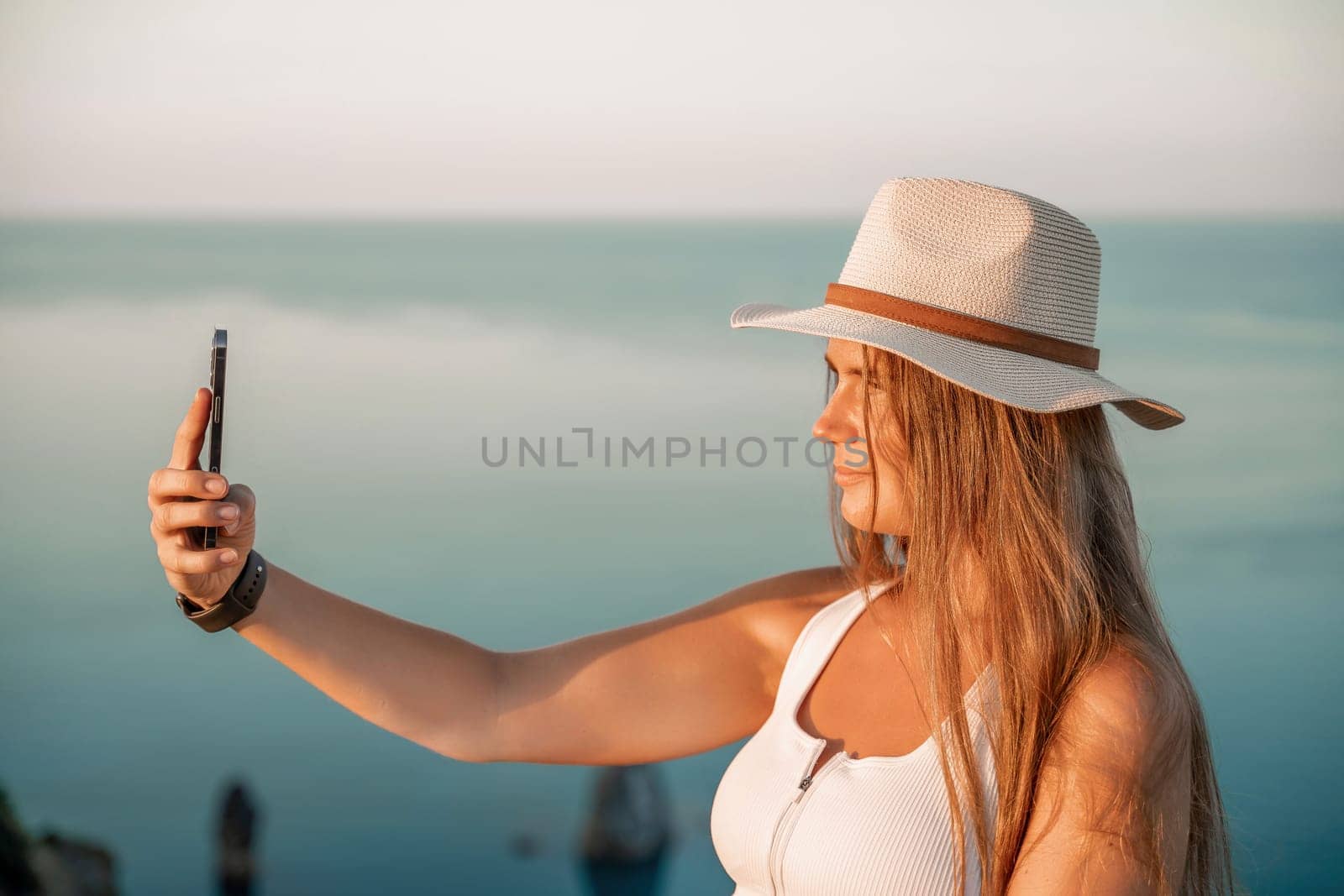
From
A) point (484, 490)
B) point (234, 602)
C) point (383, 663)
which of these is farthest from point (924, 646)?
point (484, 490)

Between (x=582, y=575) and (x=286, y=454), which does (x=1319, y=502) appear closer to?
(x=582, y=575)

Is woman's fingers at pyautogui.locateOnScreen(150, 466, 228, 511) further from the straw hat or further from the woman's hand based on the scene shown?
the straw hat

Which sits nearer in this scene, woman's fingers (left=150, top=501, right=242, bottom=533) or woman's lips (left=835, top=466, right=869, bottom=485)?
woman's fingers (left=150, top=501, right=242, bottom=533)

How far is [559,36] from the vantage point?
318cm

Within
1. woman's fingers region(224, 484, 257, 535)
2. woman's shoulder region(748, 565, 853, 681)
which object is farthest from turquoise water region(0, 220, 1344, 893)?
woman's fingers region(224, 484, 257, 535)

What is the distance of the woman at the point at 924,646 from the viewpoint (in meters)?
1.04

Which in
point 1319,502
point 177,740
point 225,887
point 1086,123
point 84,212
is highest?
point 1086,123

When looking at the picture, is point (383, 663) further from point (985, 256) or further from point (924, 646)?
point (985, 256)

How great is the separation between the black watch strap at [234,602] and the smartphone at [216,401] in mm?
60

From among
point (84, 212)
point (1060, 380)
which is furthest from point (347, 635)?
point (84, 212)

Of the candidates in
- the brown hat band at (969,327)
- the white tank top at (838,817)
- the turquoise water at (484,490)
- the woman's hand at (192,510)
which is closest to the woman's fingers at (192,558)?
the woman's hand at (192,510)

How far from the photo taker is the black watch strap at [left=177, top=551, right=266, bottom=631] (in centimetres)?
111

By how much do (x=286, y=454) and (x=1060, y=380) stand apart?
2.60 m

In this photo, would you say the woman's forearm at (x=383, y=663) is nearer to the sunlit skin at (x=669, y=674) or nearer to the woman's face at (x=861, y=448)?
the sunlit skin at (x=669, y=674)
